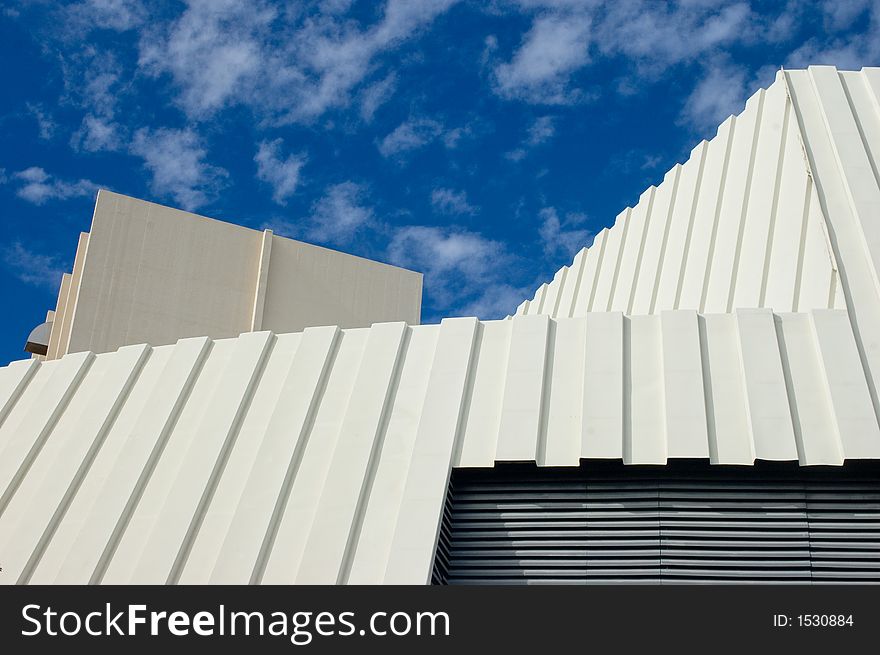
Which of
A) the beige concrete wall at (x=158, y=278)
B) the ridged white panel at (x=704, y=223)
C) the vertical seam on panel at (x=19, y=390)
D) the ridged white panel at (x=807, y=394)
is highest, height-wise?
the beige concrete wall at (x=158, y=278)

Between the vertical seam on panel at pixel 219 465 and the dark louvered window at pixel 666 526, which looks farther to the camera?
the vertical seam on panel at pixel 219 465

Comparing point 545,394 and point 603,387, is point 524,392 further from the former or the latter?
point 603,387

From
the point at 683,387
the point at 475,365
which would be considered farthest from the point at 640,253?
the point at 683,387

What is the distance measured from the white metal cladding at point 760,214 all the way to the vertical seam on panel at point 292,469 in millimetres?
5553

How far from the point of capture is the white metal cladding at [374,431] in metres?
10.0

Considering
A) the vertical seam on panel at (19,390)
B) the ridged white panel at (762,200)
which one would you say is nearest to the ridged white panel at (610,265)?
the ridged white panel at (762,200)

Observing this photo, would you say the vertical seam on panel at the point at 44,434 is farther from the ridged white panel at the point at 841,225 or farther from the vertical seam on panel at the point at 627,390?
the ridged white panel at the point at 841,225

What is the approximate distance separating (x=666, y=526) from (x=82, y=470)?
6437 millimetres

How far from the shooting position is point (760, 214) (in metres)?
15.2

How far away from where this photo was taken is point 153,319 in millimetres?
25156

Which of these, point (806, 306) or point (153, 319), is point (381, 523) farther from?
point (153, 319)

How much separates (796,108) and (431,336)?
7.49 meters

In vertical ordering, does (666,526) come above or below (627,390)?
below

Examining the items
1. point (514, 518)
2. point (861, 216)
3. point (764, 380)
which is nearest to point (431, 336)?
point (514, 518)
